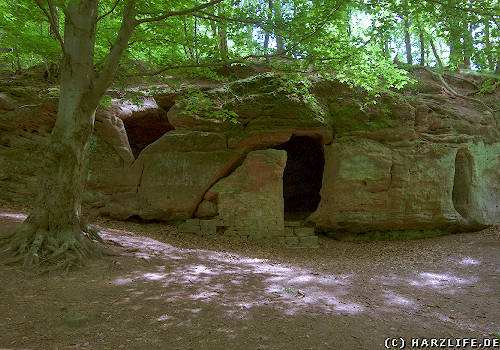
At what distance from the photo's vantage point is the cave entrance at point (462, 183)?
1099 cm

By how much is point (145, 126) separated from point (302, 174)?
8128 millimetres

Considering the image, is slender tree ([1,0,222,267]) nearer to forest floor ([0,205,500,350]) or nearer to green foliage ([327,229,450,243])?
forest floor ([0,205,500,350])

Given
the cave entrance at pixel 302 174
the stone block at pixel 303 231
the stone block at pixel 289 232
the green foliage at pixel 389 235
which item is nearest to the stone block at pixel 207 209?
the stone block at pixel 289 232

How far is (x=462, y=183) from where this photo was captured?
1129cm

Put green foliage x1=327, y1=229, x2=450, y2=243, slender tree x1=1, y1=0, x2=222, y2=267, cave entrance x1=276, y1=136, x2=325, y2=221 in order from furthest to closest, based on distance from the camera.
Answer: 1. cave entrance x1=276, y1=136, x2=325, y2=221
2. green foliage x1=327, y1=229, x2=450, y2=243
3. slender tree x1=1, y1=0, x2=222, y2=267

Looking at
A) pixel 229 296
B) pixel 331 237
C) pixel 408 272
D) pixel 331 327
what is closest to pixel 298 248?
pixel 331 237

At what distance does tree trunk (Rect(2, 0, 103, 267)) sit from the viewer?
18.8 ft

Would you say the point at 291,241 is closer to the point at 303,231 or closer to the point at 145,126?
the point at 303,231

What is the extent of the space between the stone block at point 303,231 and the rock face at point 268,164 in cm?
4

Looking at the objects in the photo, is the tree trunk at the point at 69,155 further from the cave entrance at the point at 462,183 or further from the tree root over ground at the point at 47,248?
the cave entrance at the point at 462,183

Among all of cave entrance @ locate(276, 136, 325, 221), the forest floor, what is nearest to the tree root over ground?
the forest floor

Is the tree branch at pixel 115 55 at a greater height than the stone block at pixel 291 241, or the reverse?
the tree branch at pixel 115 55

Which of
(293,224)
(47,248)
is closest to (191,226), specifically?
(293,224)

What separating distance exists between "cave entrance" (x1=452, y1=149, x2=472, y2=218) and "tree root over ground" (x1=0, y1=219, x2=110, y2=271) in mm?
11903
